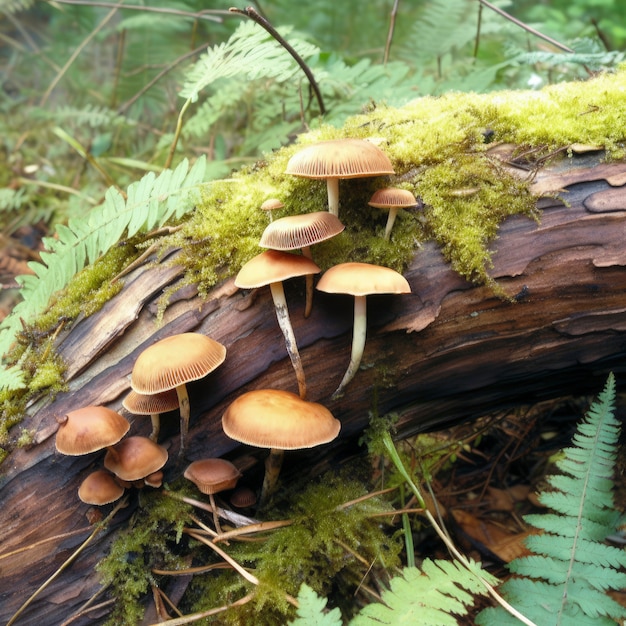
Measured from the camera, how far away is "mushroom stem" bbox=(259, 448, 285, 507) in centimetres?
285

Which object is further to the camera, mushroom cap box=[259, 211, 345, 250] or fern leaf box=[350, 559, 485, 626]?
mushroom cap box=[259, 211, 345, 250]

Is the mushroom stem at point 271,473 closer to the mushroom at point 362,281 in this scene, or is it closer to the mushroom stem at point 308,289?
the mushroom stem at point 308,289

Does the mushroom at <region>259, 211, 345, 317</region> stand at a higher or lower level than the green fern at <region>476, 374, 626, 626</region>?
higher

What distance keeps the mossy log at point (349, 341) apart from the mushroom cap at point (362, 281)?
15.0 inches

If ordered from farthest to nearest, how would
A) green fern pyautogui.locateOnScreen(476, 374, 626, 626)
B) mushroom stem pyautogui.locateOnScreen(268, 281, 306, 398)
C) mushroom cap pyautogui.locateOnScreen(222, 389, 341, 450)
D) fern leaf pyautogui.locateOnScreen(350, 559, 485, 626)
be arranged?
mushroom stem pyautogui.locateOnScreen(268, 281, 306, 398) → mushroom cap pyautogui.locateOnScreen(222, 389, 341, 450) → green fern pyautogui.locateOnScreen(476, 374, 626, 626) → fern leaf pyautogui.locateOnScreen(350, 559, 485, 626)

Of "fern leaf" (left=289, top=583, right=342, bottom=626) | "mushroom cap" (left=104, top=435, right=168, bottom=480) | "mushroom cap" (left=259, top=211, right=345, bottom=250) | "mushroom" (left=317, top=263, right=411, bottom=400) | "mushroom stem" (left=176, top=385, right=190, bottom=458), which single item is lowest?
"fern leaf" (left=289, top=583, right=342, bottom=626)

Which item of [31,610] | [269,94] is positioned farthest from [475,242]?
[269,94]

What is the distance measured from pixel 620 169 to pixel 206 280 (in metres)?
2.50

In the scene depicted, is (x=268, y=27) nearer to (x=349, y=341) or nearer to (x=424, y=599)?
(x=349, y=341)

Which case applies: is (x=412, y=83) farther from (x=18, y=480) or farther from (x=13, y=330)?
(x=18, y=480)

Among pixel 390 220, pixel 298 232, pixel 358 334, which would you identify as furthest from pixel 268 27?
pixel 358 334

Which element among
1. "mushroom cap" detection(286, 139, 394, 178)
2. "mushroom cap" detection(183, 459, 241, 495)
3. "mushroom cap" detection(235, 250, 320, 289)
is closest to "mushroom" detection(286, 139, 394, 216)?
"mushroom cap" detection(286, 139, 394, 178)

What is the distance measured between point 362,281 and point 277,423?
77 cm

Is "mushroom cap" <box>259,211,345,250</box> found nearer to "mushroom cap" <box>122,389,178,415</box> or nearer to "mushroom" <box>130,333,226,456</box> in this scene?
"mushroom" <box>130,333,226,456</box>
